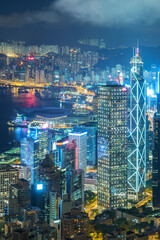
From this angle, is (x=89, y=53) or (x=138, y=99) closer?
(x=138, y=99)

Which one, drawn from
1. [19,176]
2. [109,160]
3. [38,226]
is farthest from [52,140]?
[38,226]

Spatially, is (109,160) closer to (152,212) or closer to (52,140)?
(152,212)

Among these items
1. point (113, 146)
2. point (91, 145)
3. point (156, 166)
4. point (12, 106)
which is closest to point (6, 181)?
point (113, 146)

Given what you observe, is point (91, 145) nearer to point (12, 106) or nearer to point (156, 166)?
point (156, 166)

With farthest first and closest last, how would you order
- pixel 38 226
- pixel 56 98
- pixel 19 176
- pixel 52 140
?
1. pixel 56 98
2. pixel 52 140
3. pixel 19 176
4. pixel 38 226

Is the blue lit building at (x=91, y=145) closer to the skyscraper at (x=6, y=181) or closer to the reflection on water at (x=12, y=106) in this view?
the reflection on water at (x=12, y=106)

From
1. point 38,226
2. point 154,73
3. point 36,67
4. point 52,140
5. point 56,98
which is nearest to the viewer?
point 38,226

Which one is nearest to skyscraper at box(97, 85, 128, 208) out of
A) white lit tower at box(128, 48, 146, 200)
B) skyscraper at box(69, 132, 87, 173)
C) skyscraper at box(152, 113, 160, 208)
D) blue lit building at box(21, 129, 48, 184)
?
skyscraper at box(152, 113, 160, 208)
